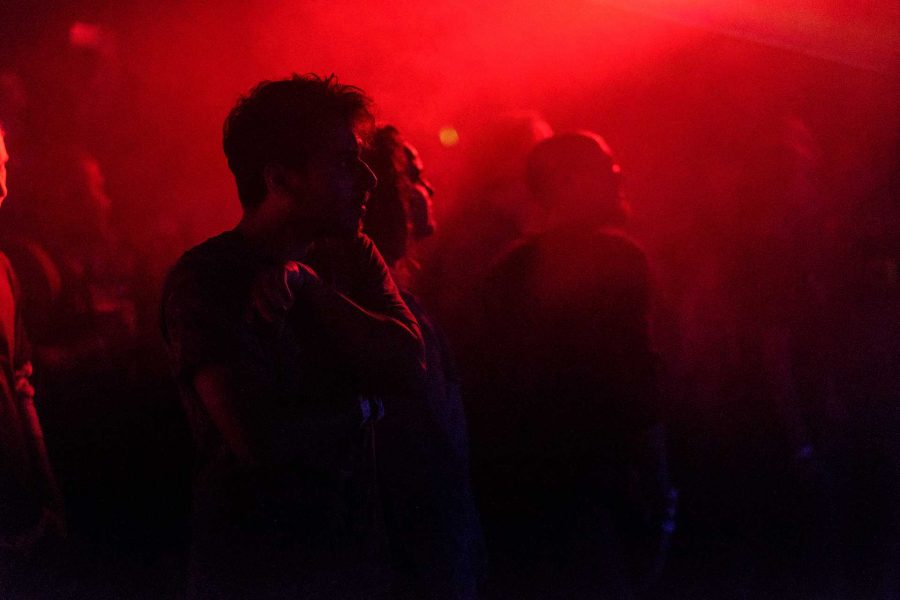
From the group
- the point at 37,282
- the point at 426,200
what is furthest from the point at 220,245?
the point at 37,282

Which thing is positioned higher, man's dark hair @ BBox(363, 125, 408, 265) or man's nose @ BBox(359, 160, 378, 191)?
man's nose @ BBox(359, 160, 378, 191)

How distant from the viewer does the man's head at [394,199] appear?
2377 mm

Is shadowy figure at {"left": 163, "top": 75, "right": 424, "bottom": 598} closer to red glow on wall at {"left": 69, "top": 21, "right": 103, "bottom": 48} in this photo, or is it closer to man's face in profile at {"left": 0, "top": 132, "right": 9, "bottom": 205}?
man's face in profile at {"left": 0, "top": 132, "right": 9, "bottom": 205}

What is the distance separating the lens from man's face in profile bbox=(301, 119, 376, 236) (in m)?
1.75

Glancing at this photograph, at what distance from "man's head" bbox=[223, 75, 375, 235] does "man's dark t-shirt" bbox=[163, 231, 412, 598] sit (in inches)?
6.2

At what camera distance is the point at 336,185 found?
177 cm

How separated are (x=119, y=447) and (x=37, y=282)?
2.13 ft

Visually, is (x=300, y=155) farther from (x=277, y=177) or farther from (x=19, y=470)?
(x=19, y=470)

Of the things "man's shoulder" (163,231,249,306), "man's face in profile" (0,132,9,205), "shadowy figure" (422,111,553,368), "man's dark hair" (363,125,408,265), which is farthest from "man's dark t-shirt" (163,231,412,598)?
"shadowy figure" (422,111,553,368)

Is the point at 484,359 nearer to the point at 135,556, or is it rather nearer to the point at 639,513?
the point at 639,513

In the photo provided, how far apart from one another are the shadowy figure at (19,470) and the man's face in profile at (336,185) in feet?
3.71

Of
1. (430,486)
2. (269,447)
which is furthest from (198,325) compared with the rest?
(430,486)

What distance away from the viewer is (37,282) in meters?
2.51

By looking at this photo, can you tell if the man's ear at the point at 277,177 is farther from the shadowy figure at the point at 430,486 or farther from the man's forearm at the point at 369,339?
the shadowy figure at the point at 430,486
